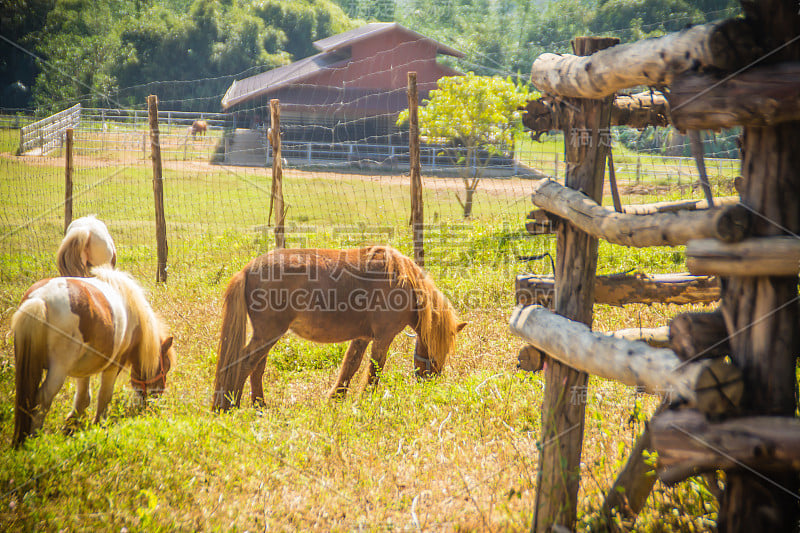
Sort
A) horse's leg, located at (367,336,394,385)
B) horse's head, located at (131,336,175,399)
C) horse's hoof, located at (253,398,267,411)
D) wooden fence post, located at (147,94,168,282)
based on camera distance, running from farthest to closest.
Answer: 1. wooden fence post, located at (147,94,168,282)
2. horse's leg, located at (367,336,394,385)
3. horse's hoof, located at (253,398,267,411)
4. horse's head, located at (131,336,175,399)

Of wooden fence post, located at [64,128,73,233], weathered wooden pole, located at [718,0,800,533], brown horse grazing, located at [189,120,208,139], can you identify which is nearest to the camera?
weathered wooden pole, located at [718,0,800,533]

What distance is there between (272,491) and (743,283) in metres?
2.65

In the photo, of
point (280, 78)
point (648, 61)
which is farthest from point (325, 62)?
point (648, 61)

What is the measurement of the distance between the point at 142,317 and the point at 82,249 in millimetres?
1164

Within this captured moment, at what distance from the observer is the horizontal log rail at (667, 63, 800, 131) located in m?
Answer: 1.60

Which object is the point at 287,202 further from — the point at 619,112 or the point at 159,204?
the point at 619,112

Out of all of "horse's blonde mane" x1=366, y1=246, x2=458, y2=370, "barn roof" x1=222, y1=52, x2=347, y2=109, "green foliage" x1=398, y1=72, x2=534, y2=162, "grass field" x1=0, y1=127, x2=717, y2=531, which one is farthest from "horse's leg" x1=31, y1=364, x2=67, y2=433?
"barn roof" x1=222, y1=52, x2=347, y2=109

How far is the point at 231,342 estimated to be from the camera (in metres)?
4.67

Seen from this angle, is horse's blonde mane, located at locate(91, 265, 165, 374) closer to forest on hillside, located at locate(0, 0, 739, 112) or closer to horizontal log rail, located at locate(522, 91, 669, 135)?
horizontal log rail, located at locate(522, 91, 669, 135)

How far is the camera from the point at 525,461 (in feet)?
11.1

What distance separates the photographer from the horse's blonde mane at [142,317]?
14.4ft

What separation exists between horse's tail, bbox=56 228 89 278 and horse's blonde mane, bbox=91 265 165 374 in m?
0.68

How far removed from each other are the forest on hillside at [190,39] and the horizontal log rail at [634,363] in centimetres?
3589

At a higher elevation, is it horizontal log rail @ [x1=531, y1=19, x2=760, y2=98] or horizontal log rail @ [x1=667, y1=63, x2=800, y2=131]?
horizontal log rail @ [x1=531, y1=19, x2=760, y2=98]
